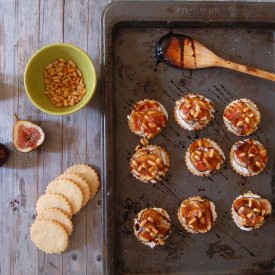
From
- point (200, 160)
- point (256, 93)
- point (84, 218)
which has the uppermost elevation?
point (256, 93)

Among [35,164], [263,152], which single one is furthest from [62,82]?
A: [263,152]

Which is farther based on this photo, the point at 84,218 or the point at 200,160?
the point at 84,218

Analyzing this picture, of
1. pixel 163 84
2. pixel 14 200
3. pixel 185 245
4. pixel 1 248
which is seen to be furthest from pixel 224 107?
pixel 1 248

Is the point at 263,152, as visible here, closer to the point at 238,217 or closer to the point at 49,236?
the point at 238,217

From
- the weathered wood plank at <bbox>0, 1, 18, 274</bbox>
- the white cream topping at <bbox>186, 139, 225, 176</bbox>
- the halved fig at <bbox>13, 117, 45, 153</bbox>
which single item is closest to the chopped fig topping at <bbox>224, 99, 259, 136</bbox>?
the white cream topping at <bbox>186, 139, 225, 176</bbox>

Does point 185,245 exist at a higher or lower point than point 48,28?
lower

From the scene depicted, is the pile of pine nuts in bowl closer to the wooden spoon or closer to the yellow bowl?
the yellow bowl

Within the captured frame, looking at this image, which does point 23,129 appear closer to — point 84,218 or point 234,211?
point 84,218
